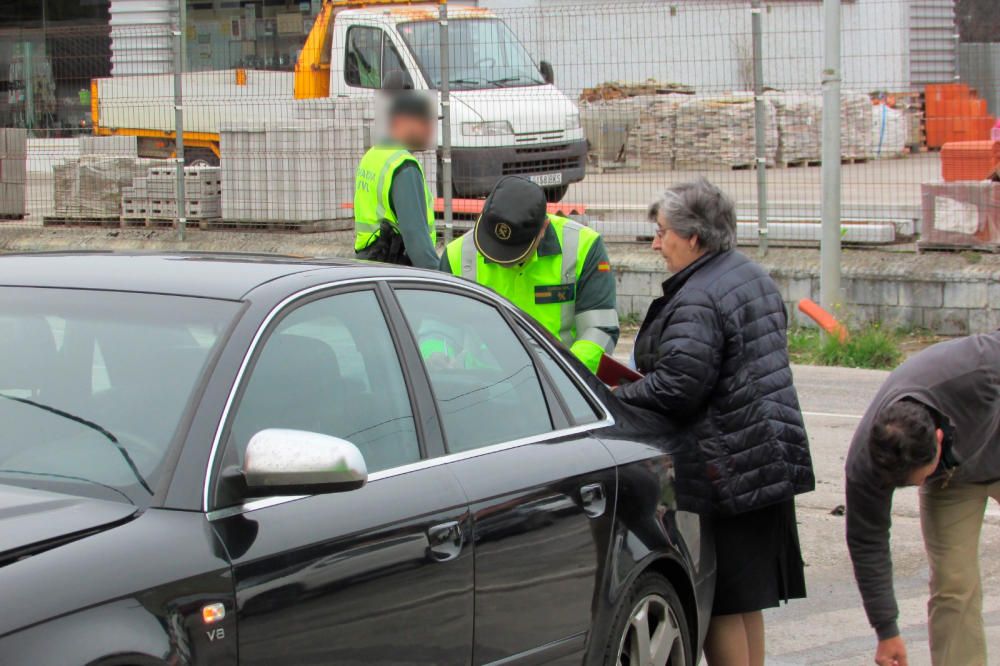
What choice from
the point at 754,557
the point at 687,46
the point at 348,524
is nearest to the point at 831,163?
the point at 687,46

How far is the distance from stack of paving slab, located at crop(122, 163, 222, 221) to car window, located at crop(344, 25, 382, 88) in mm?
2558

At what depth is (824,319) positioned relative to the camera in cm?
1104

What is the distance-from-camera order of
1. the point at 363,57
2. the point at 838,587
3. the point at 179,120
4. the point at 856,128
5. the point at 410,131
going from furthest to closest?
1. the point at 856,128
2. the point at 363,57
3. the point at 179,120
4. the point at 410,131
5. the point at 838,587

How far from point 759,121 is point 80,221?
8379mm

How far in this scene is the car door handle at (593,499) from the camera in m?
3.78

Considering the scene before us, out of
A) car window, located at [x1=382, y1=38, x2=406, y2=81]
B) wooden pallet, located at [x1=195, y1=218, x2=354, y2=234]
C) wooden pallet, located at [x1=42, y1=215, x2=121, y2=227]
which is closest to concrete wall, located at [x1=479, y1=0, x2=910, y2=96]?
car window, located at [x1=382, y1=38, x2=406, y2=81]

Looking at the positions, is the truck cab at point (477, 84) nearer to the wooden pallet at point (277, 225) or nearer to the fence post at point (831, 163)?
the wooden pallet at point (277, 225)

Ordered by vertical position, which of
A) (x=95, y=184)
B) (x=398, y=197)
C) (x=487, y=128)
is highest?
(x=487, y=128)

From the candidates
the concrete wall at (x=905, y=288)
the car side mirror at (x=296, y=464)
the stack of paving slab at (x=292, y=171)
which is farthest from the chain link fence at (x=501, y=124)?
the car side mirror at (x=296, y=464)

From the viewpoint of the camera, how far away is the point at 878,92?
17234mm

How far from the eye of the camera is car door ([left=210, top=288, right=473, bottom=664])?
2.81 meters

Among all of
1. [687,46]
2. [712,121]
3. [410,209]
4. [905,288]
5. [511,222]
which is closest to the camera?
[511,222]

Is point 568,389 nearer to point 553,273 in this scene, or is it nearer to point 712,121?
point 553,273

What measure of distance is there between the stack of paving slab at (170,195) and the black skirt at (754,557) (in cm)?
1124
